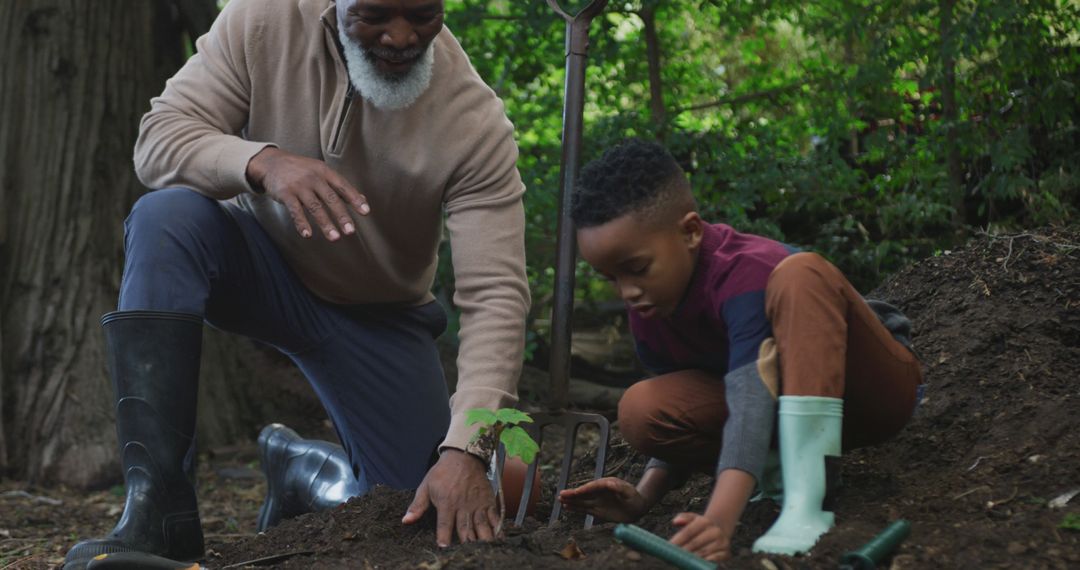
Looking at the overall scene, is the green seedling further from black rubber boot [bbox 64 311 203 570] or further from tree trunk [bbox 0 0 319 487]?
tree trunk [bbox 0 0 319 487]

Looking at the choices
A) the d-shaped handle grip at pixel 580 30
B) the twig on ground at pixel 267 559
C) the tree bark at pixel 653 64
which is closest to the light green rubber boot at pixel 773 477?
the twig on ground at pixel 267 559

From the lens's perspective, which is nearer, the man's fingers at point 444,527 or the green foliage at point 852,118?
the man's fingers at point 444,527

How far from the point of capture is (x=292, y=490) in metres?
3.46

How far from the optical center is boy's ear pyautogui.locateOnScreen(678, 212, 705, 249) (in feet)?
7.29

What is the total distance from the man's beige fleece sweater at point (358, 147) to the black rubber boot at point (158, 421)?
0.41m

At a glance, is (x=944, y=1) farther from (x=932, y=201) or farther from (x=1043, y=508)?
(x=1043, y=508)

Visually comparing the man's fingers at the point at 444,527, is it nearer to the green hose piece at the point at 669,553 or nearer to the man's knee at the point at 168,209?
the green hose piece at the point at 669,553

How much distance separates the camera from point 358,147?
3000 millimetres

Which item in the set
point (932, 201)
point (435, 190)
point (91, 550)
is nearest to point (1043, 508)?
point (435, 190)

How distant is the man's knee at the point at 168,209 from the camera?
2.71 m

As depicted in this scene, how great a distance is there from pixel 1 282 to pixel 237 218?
2.20 metres

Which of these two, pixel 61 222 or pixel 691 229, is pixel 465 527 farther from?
pixel 61 222

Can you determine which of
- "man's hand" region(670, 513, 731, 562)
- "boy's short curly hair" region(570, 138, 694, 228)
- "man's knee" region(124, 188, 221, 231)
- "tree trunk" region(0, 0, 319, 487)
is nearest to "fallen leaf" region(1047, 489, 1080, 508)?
"man's hand" region(670, 513, 731, 562)

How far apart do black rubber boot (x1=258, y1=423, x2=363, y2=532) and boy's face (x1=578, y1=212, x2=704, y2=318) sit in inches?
57.1
